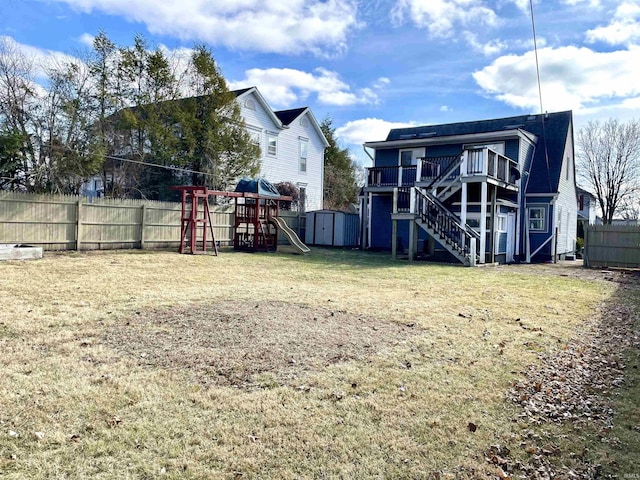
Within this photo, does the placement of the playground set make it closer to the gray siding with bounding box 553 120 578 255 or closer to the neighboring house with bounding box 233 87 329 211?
the neighboring house with bounding box 233 87 329 211

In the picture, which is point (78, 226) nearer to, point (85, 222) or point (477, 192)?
point (85, 222)

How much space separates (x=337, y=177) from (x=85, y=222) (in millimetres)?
28104

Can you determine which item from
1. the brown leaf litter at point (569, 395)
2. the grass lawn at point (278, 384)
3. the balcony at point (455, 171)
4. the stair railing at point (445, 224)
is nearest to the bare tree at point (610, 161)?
the balcony at point (455, 171)

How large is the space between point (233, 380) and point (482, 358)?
2885 millimetres

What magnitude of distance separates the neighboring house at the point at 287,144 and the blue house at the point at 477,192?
7001mm

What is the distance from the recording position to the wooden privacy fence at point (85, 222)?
555 inches

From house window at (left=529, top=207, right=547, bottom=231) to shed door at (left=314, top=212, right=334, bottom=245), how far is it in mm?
9780

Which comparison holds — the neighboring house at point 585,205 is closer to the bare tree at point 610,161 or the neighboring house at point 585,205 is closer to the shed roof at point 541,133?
the bare tree at point 610,161

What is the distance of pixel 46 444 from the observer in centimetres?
304

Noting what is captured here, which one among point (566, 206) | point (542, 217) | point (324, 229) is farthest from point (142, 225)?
point (566, 206)

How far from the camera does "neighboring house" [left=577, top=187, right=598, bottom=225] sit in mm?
36428

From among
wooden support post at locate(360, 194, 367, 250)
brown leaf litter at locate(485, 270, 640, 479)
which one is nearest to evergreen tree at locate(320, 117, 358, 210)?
wooden support post at locate(360, 194, 367, 250)

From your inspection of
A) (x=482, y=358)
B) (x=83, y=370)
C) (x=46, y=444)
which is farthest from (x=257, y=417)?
(x=482, y=358)

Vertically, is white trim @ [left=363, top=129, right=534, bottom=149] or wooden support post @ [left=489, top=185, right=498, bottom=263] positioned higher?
white trim @ [left=363, top=129, right=534, bottom=149]
